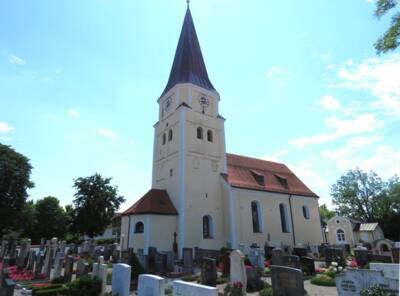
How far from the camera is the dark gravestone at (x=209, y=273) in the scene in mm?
10719

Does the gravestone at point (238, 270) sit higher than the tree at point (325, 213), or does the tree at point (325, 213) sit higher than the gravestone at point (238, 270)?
the tree at point (325, 213)

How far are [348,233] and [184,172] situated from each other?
23.9m

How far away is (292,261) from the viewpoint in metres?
11.2

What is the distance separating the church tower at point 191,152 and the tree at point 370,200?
34255 mm

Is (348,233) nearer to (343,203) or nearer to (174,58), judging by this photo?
(343,203)

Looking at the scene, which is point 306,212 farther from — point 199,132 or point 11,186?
point 11,186

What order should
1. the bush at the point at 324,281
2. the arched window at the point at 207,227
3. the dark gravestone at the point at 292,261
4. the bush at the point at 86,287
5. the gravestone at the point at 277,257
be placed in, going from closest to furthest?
1. the bush at the point at 86,287
2. the bush at the point at 324,281
3. the dark gravestone at the point at 292,261
4. the gravestone at the point at 277,257
5. the arched window at the point at 207,227

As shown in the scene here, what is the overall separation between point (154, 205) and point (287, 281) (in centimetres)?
A: 1363

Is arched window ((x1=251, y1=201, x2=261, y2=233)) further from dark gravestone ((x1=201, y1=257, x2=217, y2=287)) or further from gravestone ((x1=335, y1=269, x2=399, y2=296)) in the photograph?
gravestone ((x1=335, y1=269, x2=399, y2=296))

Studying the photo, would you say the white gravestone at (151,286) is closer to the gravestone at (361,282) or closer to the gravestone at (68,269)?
the gravestone at (361,282)

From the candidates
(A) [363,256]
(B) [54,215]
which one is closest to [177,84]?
(A) [363,256]

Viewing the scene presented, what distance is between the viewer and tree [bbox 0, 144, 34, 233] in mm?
30469

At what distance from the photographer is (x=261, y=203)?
936 inches

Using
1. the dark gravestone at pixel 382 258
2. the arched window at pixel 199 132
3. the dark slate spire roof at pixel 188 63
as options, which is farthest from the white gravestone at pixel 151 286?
the dark slate spire roof at pixel 188 63
